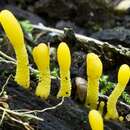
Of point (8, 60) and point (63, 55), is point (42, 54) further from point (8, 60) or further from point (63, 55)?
point (8, 60)

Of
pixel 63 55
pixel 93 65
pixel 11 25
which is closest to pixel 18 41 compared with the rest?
pixel 11 25

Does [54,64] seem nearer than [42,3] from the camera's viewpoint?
Yes

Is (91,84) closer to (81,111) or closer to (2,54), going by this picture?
(81,111)

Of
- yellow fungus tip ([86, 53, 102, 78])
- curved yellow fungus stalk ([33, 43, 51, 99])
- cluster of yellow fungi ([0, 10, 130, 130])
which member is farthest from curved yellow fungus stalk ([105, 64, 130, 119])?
curved yellow fungus stalk ([33, 43, 51, 99])

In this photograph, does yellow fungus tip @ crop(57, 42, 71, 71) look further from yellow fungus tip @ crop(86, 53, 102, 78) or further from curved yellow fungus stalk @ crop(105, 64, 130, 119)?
curved yellow fungus stalk @ crop(105, 64, 130, 119)

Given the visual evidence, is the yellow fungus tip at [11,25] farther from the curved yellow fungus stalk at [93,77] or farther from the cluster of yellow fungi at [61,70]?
the curved yellow fungus stalk at [93,77]

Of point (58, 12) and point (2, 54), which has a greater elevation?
point (58, 12)

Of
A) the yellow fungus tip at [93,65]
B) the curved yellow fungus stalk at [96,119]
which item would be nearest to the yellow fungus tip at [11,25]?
the yellow fungus tip at [93,65]

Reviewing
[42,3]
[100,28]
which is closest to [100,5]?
[100,28]
